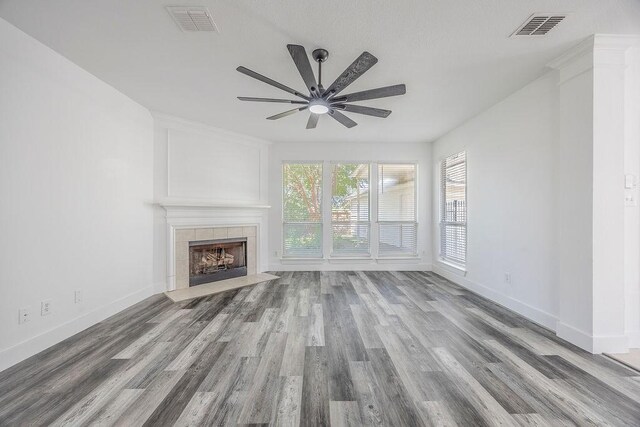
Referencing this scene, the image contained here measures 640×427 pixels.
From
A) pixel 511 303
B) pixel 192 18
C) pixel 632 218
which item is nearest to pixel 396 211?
pixel 511 303

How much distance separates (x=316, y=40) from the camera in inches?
86.5

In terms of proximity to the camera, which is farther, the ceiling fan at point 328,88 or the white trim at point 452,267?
the white trim at point 452,267

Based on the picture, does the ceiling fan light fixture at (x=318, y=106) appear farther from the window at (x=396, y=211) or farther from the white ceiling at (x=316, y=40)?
the window at (x=396, y=211)

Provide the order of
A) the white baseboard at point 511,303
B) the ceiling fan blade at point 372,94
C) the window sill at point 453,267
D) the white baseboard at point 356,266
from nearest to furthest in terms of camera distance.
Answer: the ceiling fan blade at point 372,94
the white baseboard at point 511,303
the window sill at point 453,267
the white baseboard at point 356,266

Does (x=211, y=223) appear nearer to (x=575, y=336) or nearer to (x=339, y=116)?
(x=339, y=116)

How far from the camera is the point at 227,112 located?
3822 mm

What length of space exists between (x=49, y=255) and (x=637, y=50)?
5749 millimetres

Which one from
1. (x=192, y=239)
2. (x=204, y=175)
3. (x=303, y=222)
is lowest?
(x=192, y=239)

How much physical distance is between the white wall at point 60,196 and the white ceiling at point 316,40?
29cm

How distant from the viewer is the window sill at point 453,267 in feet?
14.1

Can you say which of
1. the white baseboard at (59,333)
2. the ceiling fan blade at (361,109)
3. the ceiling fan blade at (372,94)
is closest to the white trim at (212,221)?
the white baseboard at (59,333)

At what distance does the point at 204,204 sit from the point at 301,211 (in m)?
1.97

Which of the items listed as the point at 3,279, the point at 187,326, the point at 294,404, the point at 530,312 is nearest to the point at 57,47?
the point at 3,279

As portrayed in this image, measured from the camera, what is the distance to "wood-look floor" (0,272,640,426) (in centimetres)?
155
